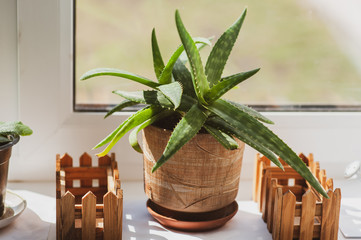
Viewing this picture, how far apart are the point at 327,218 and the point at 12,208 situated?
59 cm

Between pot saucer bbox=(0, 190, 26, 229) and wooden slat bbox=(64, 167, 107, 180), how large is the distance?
0.10 meters

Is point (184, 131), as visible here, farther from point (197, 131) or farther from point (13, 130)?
point (13, 130)

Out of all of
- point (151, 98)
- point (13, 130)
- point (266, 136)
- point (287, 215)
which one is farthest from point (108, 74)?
point (287, 215)

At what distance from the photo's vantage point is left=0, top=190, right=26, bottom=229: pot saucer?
904 mm

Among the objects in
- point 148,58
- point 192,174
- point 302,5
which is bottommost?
point 192,174

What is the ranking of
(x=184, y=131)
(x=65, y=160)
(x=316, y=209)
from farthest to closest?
(x=65, y=160), (x=316, y=209), (x=184, y=131)

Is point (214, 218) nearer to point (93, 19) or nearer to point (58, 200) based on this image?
point (58, 200)

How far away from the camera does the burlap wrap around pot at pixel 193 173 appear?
86cm

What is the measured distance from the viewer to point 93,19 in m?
1.11

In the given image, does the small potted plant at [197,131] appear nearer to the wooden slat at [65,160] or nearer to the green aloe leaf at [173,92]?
the green aloe leaf at [173,92]

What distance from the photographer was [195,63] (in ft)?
2.66

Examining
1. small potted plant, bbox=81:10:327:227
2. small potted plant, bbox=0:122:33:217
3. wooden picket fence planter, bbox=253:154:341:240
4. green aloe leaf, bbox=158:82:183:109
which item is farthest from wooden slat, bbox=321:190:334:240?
small potted plant, bbox=0:122:33:217

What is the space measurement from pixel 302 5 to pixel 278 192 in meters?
0.52

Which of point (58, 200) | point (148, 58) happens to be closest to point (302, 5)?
point (148, 58)
